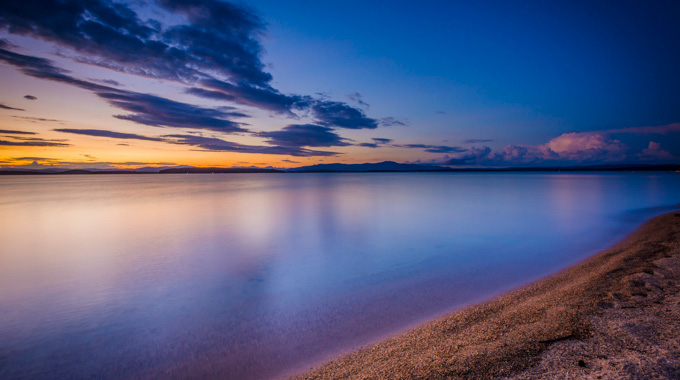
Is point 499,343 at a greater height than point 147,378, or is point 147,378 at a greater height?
point 499,343

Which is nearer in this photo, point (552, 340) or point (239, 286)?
point (552, 340)

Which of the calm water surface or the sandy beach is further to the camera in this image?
the calm water surface

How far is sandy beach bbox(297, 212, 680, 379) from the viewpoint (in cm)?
261

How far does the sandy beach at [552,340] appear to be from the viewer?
261 centimetres

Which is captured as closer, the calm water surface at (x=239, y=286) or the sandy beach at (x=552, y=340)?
the sandy beach at (x=552, y=340)

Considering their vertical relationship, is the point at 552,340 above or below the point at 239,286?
above

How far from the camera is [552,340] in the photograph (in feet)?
10.2

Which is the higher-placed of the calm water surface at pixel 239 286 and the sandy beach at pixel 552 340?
the sandy beach at pixel 552 340

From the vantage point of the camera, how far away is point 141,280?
745cm

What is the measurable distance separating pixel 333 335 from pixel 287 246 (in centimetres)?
657

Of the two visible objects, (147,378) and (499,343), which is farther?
(147,378)

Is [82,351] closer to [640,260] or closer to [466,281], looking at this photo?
[466,281]

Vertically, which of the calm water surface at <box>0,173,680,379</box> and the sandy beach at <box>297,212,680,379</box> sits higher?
the sandy beach at <box>297,212,680,379</box>

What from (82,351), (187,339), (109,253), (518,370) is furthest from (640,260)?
(109,253)
